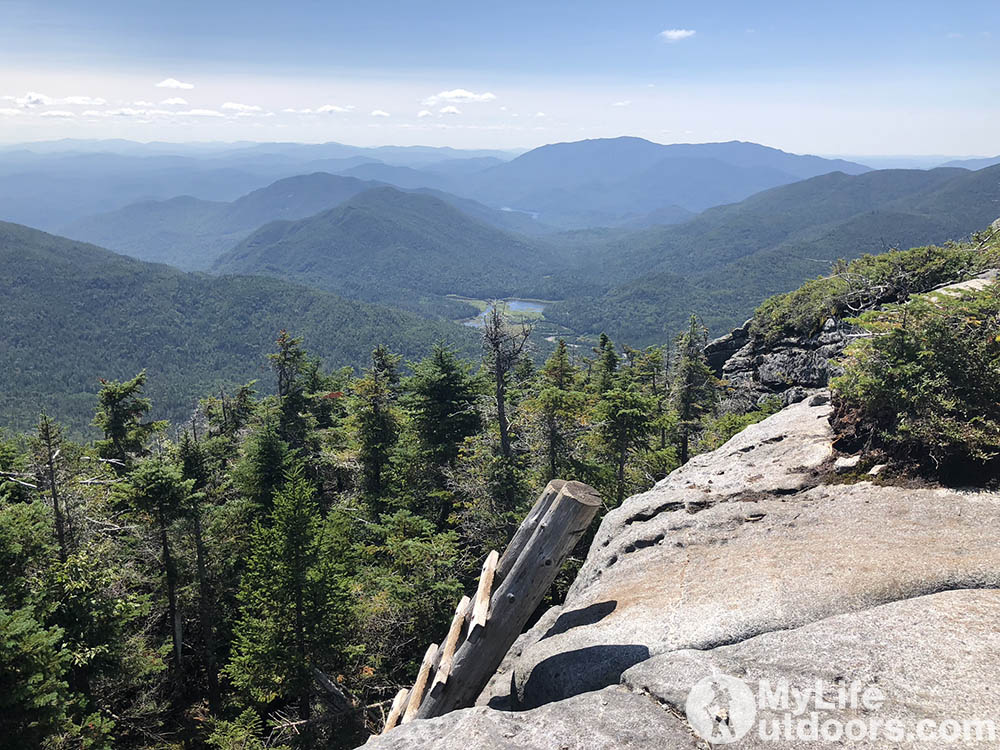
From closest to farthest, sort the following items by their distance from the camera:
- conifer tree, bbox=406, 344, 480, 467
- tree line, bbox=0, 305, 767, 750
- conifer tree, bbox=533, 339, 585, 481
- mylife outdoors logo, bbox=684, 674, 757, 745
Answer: mylife outdoors logo, bbox=684, 674, 757, 745
tree line, bbox=0, 305, 767, 750
conifer tree, bbox=533, 339, 585, 481
conifer tree, bbox=406, 344, 480, 467

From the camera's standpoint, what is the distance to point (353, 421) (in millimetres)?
27781

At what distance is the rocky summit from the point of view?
5578 millimetres

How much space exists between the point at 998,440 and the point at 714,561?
4.91 meters

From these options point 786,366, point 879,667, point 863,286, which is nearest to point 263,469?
point 879,667

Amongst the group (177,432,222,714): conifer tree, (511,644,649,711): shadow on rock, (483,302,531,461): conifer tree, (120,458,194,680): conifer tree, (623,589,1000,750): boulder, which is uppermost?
(483,302,531,461): conifer tree

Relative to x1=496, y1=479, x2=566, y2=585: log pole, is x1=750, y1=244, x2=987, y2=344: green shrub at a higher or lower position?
higher

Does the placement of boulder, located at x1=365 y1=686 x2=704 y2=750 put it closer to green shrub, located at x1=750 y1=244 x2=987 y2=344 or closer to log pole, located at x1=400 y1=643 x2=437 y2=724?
log pole, located at x1=400 y1=643 x2=437 y2=724

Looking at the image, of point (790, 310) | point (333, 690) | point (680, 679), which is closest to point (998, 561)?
point (680, 679)

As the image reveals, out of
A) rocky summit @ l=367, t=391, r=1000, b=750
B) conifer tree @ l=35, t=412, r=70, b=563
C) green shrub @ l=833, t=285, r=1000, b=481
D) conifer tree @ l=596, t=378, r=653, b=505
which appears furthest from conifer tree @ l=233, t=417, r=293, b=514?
green shrub @ l=833, t=285, r=1000, b=481

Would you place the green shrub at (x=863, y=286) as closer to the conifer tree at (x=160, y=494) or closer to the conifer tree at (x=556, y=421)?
the conifer tree at (x=556, y=421)

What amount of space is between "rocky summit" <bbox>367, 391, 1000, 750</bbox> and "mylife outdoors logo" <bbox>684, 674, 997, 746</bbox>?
3 centimetres

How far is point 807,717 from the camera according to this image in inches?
211

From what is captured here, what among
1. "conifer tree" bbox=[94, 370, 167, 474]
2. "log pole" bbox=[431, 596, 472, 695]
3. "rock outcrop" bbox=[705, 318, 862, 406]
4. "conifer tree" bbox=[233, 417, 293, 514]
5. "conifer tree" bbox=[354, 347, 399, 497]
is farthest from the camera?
"conifer tree" bbox=[94, 370, 167, 474]

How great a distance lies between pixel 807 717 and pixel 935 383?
6821 millimetres
